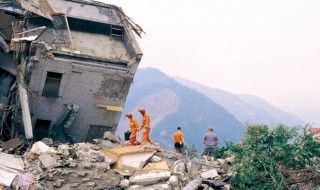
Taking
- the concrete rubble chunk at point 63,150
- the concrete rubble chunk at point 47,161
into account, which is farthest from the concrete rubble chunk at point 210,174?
the concrete rubble chunk at point 47,161

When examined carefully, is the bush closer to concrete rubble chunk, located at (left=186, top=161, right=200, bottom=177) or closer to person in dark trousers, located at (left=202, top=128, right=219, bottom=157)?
concrete rubble chunk, located at (left=186, top=161, right=200, bottom=177)

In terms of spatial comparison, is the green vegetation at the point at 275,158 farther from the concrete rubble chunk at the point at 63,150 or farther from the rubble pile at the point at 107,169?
the concrete rubble chunk at the point at 63,150

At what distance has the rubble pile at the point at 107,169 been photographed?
461 inches

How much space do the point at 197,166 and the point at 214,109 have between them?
127381 mm

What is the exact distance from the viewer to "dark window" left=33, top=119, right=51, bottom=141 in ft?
54.6

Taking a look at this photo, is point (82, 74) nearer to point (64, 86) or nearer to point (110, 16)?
point (64, 86)

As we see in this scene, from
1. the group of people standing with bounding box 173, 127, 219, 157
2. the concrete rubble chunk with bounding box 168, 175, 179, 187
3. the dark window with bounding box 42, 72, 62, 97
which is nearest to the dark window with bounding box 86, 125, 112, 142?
the dark window with bounding box 42, 72, 62, 97

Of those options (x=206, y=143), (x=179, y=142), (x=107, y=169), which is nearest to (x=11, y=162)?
(x=107, y=169)

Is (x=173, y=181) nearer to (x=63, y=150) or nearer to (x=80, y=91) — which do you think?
(x=63, y=150)

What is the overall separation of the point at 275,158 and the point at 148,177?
3.42 meters

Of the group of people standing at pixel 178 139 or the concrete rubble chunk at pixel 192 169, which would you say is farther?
the group of people standing at pixel 178 139

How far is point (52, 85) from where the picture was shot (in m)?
16.2

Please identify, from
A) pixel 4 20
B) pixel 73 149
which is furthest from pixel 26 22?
pixel 73 149

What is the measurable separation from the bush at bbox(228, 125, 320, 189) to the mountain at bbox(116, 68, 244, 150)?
8958cm
